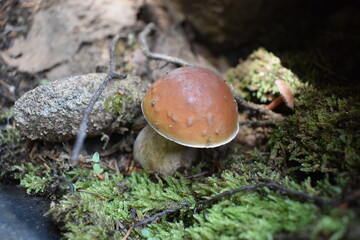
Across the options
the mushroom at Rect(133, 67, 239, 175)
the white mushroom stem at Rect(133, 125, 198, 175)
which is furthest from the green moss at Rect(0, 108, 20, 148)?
the mushroom at Rect(133, 67, 239, 175)

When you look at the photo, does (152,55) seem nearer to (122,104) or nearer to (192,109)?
(122,104)

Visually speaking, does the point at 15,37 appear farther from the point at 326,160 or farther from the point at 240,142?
the point at 326,160

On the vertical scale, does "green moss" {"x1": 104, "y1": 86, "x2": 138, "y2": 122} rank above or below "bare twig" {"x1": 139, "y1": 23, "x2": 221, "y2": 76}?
below

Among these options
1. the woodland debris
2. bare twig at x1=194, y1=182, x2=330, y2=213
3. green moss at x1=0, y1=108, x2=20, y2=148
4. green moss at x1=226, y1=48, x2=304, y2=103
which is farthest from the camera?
the woodland debris

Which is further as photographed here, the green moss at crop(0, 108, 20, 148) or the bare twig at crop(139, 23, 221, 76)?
the bare twig at crop(139, 23, 221, 76)

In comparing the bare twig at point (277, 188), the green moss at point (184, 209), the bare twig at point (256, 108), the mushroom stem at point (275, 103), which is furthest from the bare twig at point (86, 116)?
the mushroom stem at point (275, 103)

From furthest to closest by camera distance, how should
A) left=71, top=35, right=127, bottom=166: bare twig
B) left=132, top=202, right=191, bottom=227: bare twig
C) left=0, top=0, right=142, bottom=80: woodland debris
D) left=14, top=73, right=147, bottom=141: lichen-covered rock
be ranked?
1. left=0, top=0, right=142, bottom=80: woodland debris
2. left=14, top=73, right=147, bottom=141: lichen-covered rock
3. left=132, top=202, right=191, bottom=227: bare twig
4. left=71, top=35, right=127, bottom=166: bare twig

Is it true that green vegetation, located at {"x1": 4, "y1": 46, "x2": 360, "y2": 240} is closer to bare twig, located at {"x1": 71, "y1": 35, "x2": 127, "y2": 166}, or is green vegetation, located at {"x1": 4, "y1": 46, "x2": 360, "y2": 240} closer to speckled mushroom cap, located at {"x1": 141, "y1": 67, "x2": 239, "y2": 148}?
bare twig, located at {"x1": 71, "y1": 35, "x2": 127, "y2": 166}
